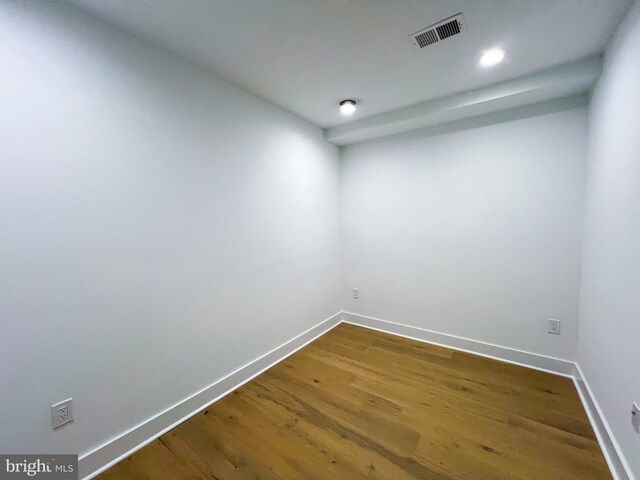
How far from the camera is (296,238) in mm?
2730

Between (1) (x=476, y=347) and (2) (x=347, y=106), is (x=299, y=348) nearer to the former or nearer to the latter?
(1) (x=476, y=347)

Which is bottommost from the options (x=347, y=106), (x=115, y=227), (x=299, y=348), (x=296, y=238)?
(x=299, y=348)

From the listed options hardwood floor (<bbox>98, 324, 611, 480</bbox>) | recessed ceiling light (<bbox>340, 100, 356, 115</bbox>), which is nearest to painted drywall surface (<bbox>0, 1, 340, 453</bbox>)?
hardwood floor (<bbox>98, 324, 611, 480</bbox>)

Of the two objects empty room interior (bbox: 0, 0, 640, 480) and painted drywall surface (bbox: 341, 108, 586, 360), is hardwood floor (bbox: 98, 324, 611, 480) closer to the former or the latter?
empty room interior (bbox: 0, 0, 640, 480)

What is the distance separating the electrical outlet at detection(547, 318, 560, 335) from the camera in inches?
85.9

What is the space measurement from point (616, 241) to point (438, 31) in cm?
156

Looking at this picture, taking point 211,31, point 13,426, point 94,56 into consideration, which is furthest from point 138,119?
point 13,426

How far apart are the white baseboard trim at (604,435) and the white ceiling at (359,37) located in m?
2.33

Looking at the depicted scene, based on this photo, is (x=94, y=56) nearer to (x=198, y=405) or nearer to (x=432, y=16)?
(x=432, y=16)

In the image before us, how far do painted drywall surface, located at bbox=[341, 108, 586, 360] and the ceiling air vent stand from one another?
1.19 meters

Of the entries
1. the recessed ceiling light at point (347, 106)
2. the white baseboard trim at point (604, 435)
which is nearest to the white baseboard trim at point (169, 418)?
the white baseboard trim at point (604, 435)

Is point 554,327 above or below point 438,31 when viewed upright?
below

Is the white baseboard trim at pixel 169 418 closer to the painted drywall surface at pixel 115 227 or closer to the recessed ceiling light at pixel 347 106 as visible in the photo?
the painted drywall surface at pixel 115 227

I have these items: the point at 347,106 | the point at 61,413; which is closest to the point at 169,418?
the point at 61,413
